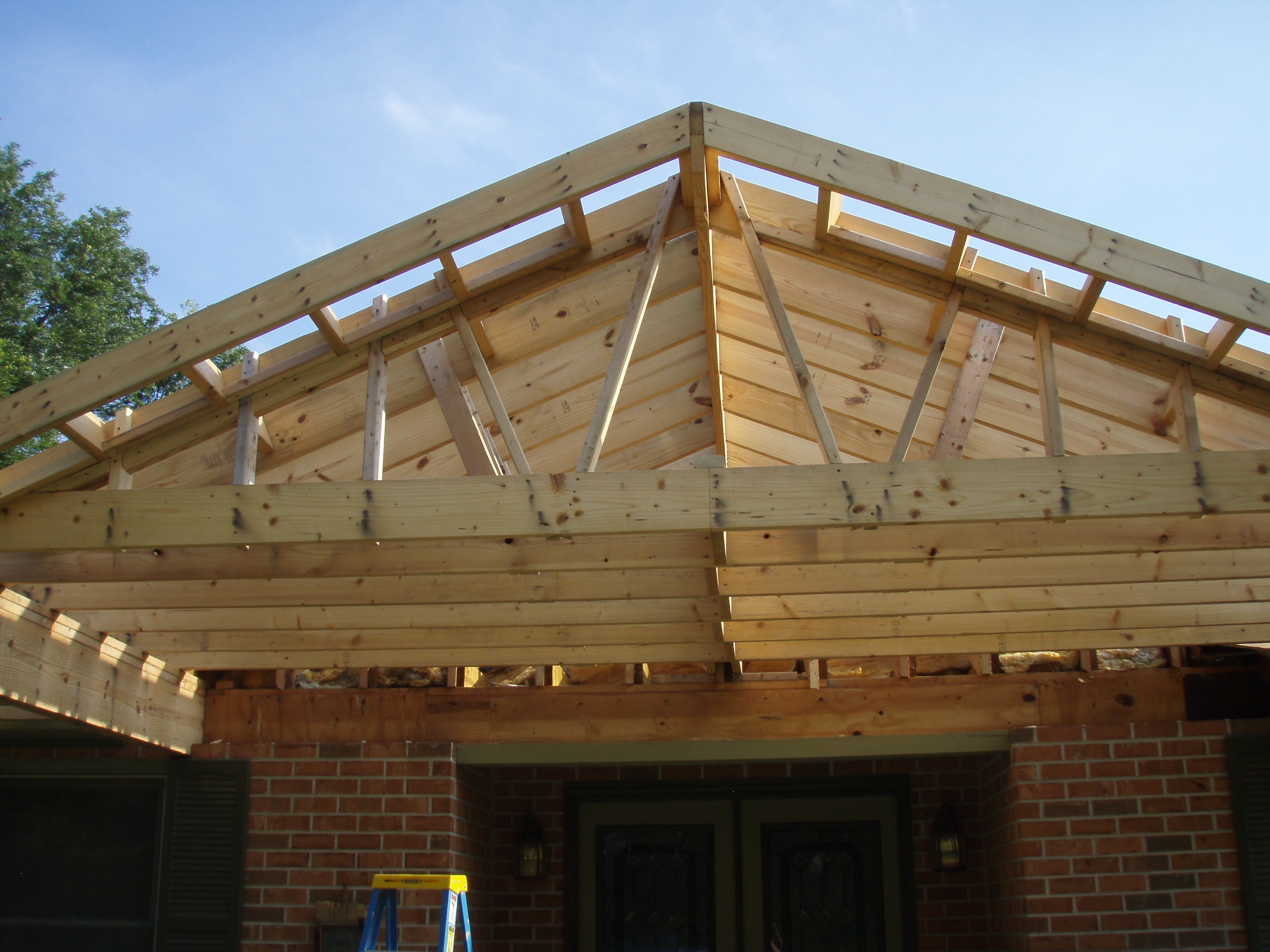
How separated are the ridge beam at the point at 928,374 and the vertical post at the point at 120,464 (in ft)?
9.25

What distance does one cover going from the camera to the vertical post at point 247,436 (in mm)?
3918

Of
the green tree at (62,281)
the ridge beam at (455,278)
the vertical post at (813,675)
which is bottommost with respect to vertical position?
the vertical post at (813,675)

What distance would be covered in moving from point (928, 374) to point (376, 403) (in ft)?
6.94

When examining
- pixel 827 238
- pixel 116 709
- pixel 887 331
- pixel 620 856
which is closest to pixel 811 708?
pixel 620 856

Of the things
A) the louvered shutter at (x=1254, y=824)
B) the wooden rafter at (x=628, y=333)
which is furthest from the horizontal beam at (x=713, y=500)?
the louvered shutter at (x=1254, y=824)

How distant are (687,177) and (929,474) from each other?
1633 mm

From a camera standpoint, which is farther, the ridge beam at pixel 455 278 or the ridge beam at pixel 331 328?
the ridge beam at pixel 455 278

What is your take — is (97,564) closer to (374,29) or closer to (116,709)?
(116,709)

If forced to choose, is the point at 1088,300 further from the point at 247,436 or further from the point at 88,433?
the point at 88,433

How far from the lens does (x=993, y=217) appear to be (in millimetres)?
3668

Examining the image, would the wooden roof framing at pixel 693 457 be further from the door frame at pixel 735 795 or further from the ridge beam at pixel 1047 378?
the door frame at pixel 735 795

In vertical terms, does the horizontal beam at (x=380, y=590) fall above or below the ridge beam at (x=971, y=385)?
below

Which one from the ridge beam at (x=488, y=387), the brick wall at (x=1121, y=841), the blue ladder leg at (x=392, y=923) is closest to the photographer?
the ridge beam at (x=488, y=387)

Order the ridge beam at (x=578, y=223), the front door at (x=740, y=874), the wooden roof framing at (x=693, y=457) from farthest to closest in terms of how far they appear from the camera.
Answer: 1. the front door at (x=740, y=874)
2. the ridge beam at (x=578, y=223)
3. the wooden roof framing at (x=693, y=457)
